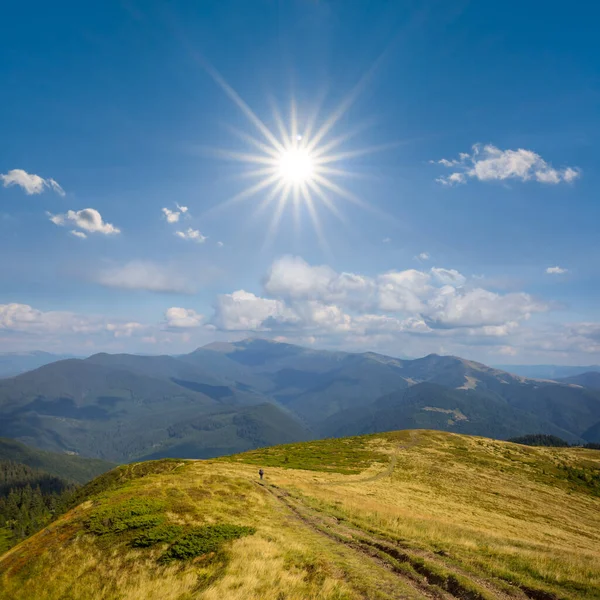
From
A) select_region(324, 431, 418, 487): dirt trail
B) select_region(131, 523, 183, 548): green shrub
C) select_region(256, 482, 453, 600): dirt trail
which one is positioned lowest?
select_region(324, 431, 418, 487): dirt trail

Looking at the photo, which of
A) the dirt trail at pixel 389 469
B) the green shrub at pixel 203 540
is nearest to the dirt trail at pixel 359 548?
the green shrub at pixel 203 540

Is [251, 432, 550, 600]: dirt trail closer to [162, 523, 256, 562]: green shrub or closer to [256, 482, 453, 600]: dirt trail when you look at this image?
[256, 482, 453, 600]: dirt trail

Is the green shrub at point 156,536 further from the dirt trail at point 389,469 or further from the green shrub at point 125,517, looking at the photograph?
the dirt trail at point 389,469

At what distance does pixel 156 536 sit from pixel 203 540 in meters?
2.93

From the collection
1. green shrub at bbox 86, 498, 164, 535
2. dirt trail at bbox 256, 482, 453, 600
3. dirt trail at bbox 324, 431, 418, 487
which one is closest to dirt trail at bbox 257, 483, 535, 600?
dirt trail at bbox 256, 482, 453, 600

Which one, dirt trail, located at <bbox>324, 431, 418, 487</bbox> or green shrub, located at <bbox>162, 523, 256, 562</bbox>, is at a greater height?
green shrub, located at <bbox>162, 523, 256, 562</bbox>

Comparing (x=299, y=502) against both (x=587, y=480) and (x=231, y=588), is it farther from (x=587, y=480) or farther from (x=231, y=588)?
(x=587, y=480)

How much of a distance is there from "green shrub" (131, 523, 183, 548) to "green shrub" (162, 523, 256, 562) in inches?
31.4

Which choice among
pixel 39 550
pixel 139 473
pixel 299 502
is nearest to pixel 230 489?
pixel 299 502

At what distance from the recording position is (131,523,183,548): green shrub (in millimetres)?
19797

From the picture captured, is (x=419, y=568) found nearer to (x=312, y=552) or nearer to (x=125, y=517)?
(x=312, y=552)

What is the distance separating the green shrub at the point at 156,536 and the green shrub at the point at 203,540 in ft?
2.61

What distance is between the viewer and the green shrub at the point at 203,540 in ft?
61.2

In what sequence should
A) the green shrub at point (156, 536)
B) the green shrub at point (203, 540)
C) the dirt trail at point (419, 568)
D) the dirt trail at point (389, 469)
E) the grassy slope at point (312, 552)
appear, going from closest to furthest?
1. the grassy slope at point (312, 552)
2. the dirt trail at point (419, 568)
3. the green shrub at point (203, 540)
4. the green shrub at point (156, 536)
5. the dirt trail at point (389, 469)
